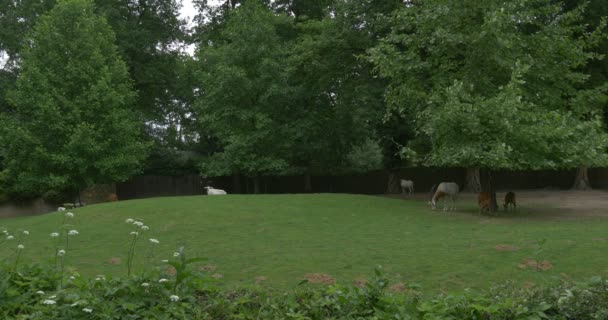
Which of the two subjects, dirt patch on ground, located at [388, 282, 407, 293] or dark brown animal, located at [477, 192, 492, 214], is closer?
dirt patch on ground, located at [388, 282, 407, 293]

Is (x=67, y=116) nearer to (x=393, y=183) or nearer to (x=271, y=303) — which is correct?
(x=393, y=183)

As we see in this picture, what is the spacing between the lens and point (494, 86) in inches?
796

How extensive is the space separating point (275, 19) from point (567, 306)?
29.8 metres

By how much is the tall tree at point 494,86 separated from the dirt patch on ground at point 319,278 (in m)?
8.01

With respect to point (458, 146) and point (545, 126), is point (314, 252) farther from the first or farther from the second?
point (545, 126)

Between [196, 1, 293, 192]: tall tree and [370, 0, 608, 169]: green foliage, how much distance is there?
9.97 meters

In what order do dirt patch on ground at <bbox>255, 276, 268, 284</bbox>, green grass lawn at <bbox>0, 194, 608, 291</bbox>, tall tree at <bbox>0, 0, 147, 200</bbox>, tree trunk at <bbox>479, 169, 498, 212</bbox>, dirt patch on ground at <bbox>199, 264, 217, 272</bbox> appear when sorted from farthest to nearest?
tall tree at <bbox>0, 0, 147, 200</bbox>, tree trunk at <bbox>479, 169, 498, 212</bbox>, dirt patch on ground at <bbox>199, 264, 217, 272</bbox>, green grass lawn at <bbox>0, 194, 608, 291</bbox>, dirt patch on ground at <bbox>255, 276, 268, 284</bbox>

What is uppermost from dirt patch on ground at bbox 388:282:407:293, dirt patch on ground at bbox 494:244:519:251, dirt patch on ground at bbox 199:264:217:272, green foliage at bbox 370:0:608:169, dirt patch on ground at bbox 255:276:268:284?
green foliage at bbox 370:0:608:169

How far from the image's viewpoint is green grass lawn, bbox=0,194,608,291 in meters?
11.2

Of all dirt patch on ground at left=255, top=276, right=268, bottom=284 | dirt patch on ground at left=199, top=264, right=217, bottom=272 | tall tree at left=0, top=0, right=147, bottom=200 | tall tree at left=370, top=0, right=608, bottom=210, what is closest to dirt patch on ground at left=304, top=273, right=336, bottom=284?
dirt patch on ground at left=255, top=276, right=268, bottom=284

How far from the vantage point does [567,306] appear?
523 centimetres

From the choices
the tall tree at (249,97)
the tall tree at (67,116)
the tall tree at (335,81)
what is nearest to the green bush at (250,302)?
the tall tree at (335,81)

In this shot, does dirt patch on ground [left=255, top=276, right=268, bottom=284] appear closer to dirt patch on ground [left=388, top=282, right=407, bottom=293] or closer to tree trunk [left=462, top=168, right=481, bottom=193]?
dirt patch on ground [left=388, top=282, right=407, bottom=293]

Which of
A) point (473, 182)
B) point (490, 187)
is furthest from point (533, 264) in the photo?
point (473, 182)
